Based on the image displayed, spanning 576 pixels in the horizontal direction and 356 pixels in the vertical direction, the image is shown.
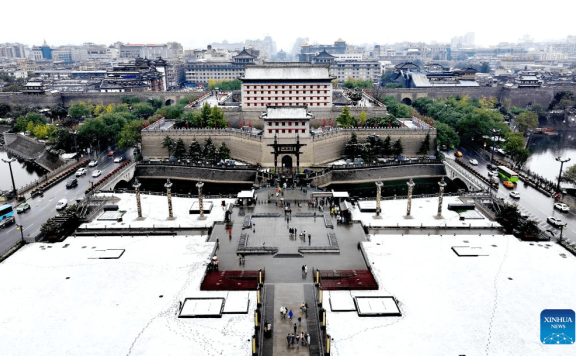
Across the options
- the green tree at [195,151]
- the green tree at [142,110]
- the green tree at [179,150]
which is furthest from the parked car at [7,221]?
the green tree at [142,110]

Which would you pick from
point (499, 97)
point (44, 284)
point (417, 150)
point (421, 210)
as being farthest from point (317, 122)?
point (499, 97)

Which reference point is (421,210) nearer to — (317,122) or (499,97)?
(317,122)

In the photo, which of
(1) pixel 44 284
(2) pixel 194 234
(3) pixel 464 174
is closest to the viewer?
(1) pixel 44 284

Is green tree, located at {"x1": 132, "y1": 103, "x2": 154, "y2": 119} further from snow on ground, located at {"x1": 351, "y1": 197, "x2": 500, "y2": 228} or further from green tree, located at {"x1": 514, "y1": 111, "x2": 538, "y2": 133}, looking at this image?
green tree, located at {"x1": 514, "y1": 111, "x2": 538, "y2": 133}

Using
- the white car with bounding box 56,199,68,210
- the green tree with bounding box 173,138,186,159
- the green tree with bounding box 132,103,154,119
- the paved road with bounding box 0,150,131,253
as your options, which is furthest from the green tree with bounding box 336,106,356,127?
the green tree with bounding box 132,103,154,119

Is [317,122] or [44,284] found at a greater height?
[317,122]

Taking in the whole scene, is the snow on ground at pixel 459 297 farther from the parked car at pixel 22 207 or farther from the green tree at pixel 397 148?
the parked car at pixel 22 207
